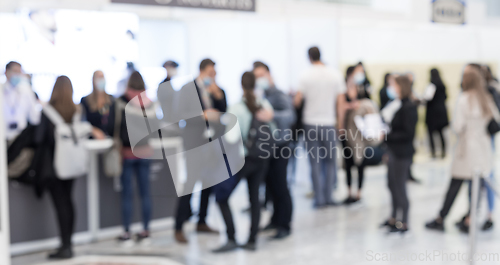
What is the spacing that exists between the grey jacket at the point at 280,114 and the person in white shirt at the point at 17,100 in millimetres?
2063

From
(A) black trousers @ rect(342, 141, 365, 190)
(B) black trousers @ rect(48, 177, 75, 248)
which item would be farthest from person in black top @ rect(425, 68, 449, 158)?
(B) black trousers @ rect(48, 177, 75, 248)

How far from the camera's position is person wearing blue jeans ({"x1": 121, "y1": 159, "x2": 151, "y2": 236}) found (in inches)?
162

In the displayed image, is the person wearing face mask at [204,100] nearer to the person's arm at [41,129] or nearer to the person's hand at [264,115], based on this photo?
the person's hand at [264,115]

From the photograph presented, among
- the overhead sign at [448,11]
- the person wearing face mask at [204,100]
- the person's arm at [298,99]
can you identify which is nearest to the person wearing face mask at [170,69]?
the person wearing face mask at [204,100]

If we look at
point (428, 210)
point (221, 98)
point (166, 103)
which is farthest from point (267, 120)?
point (428, 210)

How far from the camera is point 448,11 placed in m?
7.52

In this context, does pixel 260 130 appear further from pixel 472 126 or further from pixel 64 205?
pixel 472 126

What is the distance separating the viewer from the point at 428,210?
17.2 feet

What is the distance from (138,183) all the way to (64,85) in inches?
38.6

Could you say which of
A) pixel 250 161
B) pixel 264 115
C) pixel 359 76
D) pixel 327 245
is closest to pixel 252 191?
pixel 250 161

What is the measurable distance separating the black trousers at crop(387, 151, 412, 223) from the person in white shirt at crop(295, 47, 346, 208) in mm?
955

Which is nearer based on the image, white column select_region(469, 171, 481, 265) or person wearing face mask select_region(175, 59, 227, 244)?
white column select_region(469, 171, 481, 265)

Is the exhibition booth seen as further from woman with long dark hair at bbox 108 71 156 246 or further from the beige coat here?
the beige coat

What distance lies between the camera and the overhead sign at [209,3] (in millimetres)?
4405
